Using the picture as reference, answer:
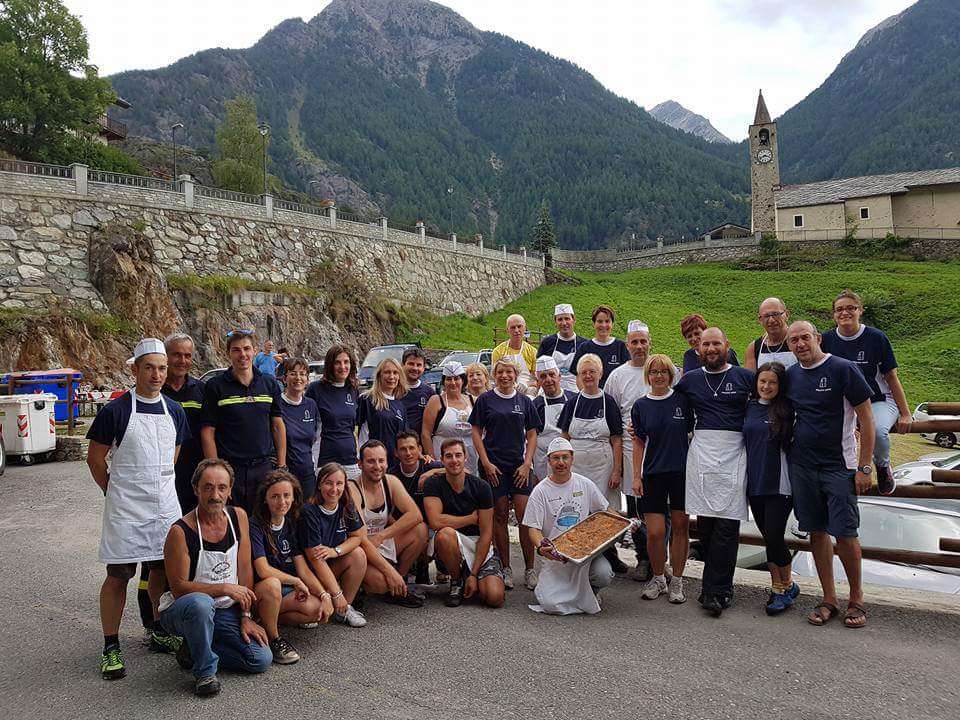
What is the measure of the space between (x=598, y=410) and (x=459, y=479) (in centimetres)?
147

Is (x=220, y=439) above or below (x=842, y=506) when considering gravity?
above

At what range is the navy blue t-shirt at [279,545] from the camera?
14.5 feet

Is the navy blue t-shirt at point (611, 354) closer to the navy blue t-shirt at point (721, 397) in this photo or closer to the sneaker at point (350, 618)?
the navy blue t-shirt at point (721, 397)

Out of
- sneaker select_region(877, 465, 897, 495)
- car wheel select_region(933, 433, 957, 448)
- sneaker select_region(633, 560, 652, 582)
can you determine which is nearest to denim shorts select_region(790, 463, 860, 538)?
sneaker select_region(877, 465, 897, 495)

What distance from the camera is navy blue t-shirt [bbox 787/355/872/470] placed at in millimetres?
4730

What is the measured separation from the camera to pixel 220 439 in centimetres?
506

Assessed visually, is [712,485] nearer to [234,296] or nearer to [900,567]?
[900,567]

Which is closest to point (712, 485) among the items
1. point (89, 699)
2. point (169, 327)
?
point (89, 699)

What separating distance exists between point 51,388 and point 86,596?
35.6ft

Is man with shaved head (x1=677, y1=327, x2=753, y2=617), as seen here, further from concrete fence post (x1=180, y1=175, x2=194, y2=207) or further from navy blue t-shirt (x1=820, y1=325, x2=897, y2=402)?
concrete fence post (x1=180, y1=175, x2=194, y2=207)

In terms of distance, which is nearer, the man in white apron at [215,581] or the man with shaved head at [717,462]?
the man in white apron at [215,581]

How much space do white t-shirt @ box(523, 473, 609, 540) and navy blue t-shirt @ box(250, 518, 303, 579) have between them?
6.41ft

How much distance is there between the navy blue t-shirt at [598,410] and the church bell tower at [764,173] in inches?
2623

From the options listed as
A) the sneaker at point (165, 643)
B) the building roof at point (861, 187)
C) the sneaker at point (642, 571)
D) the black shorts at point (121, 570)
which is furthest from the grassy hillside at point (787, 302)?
the black shorts at point (121, 570)
